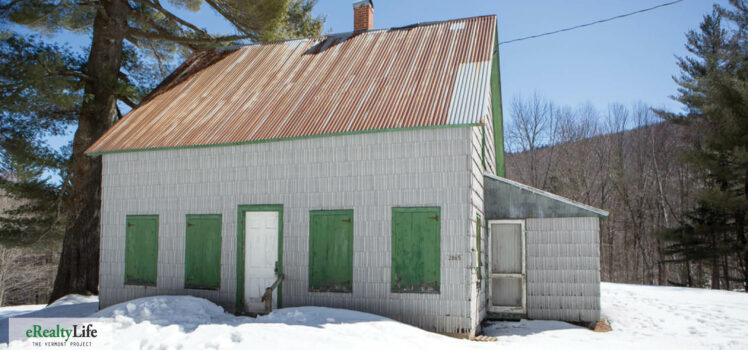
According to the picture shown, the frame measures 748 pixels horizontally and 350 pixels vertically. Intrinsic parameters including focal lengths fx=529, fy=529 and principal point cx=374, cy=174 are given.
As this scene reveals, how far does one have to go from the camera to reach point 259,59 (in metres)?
13.9

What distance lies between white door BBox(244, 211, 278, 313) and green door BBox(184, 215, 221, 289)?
0.67m

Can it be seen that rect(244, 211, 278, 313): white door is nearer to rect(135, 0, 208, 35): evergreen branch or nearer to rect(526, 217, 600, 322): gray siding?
rect(526, 217, 600, 322): gray siding

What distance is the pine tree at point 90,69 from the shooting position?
588 inches

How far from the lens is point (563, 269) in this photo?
418 inches

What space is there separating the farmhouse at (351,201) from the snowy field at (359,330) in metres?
0.78

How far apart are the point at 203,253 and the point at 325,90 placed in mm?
4223

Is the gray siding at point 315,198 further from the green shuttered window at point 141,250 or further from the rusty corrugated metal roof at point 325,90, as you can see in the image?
the rusty corrugated metal roof at point 325,90

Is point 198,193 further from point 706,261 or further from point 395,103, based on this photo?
point 706,261

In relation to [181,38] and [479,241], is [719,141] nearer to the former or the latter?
[479,241]

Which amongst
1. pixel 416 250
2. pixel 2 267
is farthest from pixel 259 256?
pixel 2 267

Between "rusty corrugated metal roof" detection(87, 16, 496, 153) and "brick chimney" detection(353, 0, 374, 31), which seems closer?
"rusty corrugated metal roof" detection(87, 16, 496, 153)

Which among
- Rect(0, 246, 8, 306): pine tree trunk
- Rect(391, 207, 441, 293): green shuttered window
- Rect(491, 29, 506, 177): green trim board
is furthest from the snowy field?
Rect(0, 246, 8, 306): pine tree trunk

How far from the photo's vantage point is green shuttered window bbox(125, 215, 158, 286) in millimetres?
11328

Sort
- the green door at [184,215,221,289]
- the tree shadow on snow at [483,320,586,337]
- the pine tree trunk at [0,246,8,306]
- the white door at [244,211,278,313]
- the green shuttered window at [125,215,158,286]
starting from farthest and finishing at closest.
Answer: the pine tree trunk at [0,246,8,306] < the green shuttered window at [125,215,158,286] < the green door at [184,215,221,289] < the white door at [244,211,278,313] < the tree shadow on snow at [483,320,586,337]
